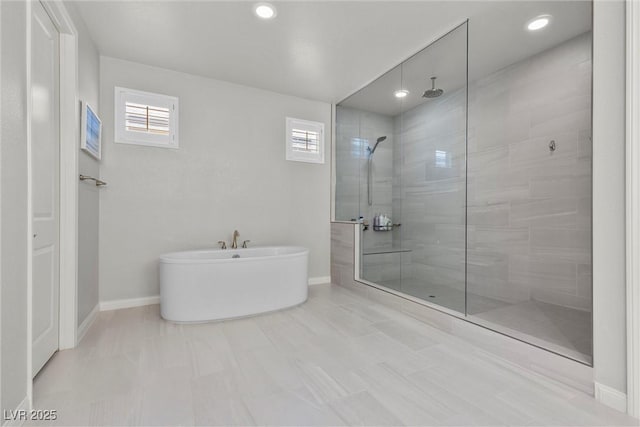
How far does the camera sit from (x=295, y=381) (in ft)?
5.80

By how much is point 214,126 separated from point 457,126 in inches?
105

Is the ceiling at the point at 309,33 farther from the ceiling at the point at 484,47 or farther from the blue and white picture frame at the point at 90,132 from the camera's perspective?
the blue and white picture frame at the point at 90,132

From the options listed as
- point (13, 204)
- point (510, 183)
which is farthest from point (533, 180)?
point (13, 204)

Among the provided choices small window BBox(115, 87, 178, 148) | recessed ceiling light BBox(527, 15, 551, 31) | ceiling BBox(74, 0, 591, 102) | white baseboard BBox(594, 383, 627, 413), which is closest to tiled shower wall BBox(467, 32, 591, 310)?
Answer: ceiling BBox(74, 0, 591, 102)

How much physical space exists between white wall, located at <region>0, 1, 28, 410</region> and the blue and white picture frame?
942mm

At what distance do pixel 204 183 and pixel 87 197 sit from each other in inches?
44.8

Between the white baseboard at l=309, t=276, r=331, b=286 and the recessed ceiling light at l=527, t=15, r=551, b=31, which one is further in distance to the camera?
the white baseboard at l=309, t=276, r=331, b=286

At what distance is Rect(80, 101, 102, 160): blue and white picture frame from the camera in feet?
7.58

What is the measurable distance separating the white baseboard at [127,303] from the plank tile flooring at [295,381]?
0.49 meters

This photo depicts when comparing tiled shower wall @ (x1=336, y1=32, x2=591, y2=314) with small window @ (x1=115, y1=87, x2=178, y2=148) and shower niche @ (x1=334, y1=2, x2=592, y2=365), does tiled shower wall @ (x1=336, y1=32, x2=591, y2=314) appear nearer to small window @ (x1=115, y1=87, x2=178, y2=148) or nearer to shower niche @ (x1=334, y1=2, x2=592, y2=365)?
shower niche @ (x1=334, y1=2, x2=592, y2=365)

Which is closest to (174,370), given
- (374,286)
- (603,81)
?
(374,286)

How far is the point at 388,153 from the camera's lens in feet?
12.3
